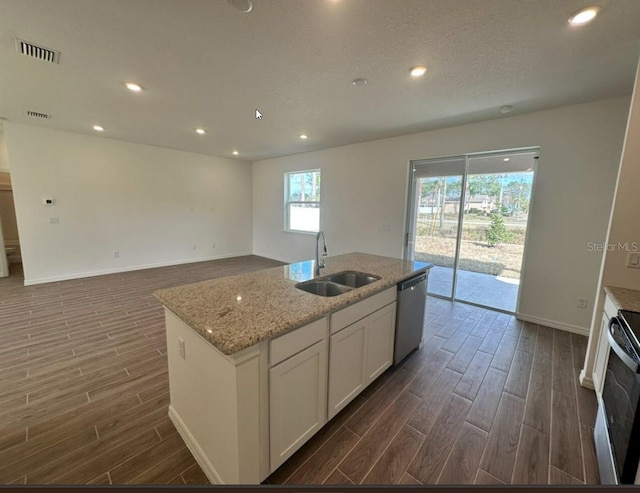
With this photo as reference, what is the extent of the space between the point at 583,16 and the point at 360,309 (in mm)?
2344

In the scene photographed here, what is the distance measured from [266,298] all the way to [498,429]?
5.89 ft

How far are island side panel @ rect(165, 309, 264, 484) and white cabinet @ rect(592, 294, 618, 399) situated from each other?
2296 millimetres

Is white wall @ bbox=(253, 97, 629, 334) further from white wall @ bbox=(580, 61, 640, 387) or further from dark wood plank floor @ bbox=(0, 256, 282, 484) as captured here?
dark wood plank floor @ bbox=(0, 256, 282, 484)

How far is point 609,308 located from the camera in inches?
80.0

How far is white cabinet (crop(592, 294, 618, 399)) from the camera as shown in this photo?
1938mm

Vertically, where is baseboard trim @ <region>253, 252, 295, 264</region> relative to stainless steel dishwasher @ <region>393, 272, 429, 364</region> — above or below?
below

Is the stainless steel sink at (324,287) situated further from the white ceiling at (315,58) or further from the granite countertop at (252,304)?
the white ceiling at (315,58)

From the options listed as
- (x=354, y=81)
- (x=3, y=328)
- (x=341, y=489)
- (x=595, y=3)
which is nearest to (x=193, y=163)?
(x=3, y=328)

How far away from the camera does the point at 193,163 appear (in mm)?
6285

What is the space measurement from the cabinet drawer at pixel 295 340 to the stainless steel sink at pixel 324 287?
546mm

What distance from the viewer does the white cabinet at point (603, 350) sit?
1938 mm

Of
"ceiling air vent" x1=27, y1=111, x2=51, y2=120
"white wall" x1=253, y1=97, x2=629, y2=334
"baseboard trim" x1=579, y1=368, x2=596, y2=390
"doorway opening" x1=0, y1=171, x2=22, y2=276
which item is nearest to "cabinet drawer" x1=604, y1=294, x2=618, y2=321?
"baseboard trim" x1=579, y1=368, x2=596, y2=390

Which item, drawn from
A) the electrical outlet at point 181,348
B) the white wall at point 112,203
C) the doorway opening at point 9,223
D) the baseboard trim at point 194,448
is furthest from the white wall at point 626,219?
the doorway opening at point 9,223

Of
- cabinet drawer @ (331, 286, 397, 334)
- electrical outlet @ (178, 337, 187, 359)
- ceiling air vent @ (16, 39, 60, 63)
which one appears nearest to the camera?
electrical outlet @ (178, 337, 187, 359)
